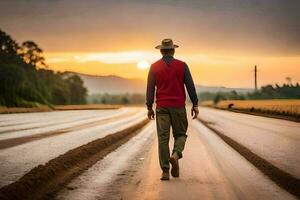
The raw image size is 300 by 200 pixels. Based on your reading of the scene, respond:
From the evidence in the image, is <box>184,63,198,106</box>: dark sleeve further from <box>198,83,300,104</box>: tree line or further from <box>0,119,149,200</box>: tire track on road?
<box>198,83,300,104</box>: tree line

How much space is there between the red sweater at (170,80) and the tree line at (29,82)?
6382 centimetres

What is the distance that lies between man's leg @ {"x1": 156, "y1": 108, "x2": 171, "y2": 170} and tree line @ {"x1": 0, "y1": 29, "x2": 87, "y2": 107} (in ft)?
209

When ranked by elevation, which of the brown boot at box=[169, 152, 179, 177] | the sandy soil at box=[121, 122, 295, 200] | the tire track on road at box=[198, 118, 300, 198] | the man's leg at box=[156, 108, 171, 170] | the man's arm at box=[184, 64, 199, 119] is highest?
the man's arm at box=[184, 64, 199, 119]

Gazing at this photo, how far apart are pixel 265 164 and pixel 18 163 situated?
4.88 metres

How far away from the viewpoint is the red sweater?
33.3 ft

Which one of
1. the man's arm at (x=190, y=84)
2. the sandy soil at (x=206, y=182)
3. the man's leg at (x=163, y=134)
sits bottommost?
the sandy soil at (x=206, y=182)

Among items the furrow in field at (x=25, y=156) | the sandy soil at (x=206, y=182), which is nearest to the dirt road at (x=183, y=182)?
the sandy soil at (x=206, y=182)

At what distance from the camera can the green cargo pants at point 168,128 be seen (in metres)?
9.98

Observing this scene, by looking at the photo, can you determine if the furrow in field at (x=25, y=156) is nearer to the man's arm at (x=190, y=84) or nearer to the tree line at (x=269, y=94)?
the man's arm at (x=190, y=84)

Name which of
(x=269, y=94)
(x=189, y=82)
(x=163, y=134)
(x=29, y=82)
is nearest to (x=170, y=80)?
(x=189, y=82)

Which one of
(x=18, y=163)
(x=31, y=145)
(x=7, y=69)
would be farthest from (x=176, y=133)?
(x=7, y=69)

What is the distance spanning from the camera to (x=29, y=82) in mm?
88750

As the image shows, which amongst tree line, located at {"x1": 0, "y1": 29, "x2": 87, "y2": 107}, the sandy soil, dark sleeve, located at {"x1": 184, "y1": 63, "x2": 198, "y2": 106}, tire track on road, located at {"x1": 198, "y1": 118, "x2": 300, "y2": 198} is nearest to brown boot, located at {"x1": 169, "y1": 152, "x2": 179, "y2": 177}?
the sandy soil

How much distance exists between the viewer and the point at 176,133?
10.3 meters
